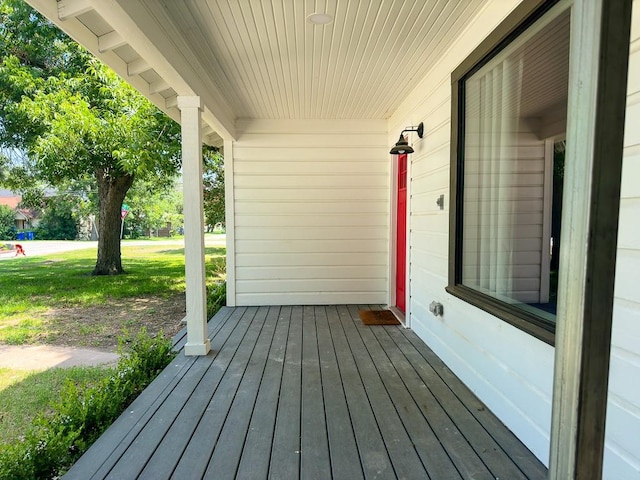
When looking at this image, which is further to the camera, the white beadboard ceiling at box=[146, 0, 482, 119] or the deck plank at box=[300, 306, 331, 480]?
the white beadboard ceiling at box=[146, 0, 482, 119]

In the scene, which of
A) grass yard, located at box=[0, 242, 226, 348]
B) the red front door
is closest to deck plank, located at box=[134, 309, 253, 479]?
grass yard, located at box=[0, 242, 226, 348]

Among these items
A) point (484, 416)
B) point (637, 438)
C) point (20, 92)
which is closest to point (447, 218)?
point (484, 416)

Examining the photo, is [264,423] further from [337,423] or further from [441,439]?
[441,439]

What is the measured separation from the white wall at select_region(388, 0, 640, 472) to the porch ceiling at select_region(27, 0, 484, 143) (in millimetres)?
Result: 294

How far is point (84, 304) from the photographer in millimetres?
6098

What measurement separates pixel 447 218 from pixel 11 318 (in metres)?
6.20

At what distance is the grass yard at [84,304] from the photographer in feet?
15.0

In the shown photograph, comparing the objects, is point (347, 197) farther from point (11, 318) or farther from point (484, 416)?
point (11, 318)

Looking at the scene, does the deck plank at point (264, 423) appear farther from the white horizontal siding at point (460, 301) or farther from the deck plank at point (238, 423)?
the white horizontal siding at point (460, 301)

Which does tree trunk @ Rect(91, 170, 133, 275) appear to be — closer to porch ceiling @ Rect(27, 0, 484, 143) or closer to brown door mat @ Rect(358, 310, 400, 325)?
porch ceiling @ Rect(27, 0, 484, 143)

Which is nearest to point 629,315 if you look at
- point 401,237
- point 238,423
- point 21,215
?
point 238,423

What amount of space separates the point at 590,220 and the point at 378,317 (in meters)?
3.81

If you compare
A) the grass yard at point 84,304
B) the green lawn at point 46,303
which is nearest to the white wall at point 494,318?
the green lawn at point 46,303

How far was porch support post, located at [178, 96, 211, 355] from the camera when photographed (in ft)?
10.00
